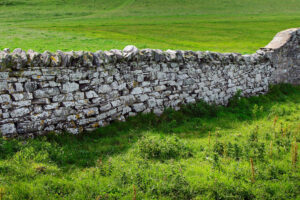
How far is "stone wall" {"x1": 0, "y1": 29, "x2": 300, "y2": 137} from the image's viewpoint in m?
6.84

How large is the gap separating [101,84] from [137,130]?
1816 millimetres

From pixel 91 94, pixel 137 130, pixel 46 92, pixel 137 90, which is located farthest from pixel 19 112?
pixel 137 90

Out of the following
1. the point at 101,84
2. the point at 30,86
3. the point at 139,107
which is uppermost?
the point at 30,86

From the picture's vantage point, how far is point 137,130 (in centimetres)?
843

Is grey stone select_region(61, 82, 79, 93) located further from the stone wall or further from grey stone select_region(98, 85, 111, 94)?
grey stone select_region(98, 85, 111, 94)

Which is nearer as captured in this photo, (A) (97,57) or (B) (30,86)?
(B) (30,86)

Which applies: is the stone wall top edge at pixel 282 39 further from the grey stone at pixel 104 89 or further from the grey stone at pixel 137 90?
the grey stone at pixel 104 89

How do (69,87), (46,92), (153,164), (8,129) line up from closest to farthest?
(153,164)
(8,129)
(46,92)
(69,87)

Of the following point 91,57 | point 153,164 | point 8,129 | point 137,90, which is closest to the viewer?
point 153,164

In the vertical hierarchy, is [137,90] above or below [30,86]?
below

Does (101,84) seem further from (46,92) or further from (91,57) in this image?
(46,92)

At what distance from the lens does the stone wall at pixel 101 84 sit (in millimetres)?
6840

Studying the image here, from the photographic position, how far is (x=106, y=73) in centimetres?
838

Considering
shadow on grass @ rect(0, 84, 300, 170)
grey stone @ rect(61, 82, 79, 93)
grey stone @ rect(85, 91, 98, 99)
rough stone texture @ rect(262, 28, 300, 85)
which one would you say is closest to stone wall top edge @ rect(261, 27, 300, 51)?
rough stone texture @ rect(262, 28, 300, 85)
